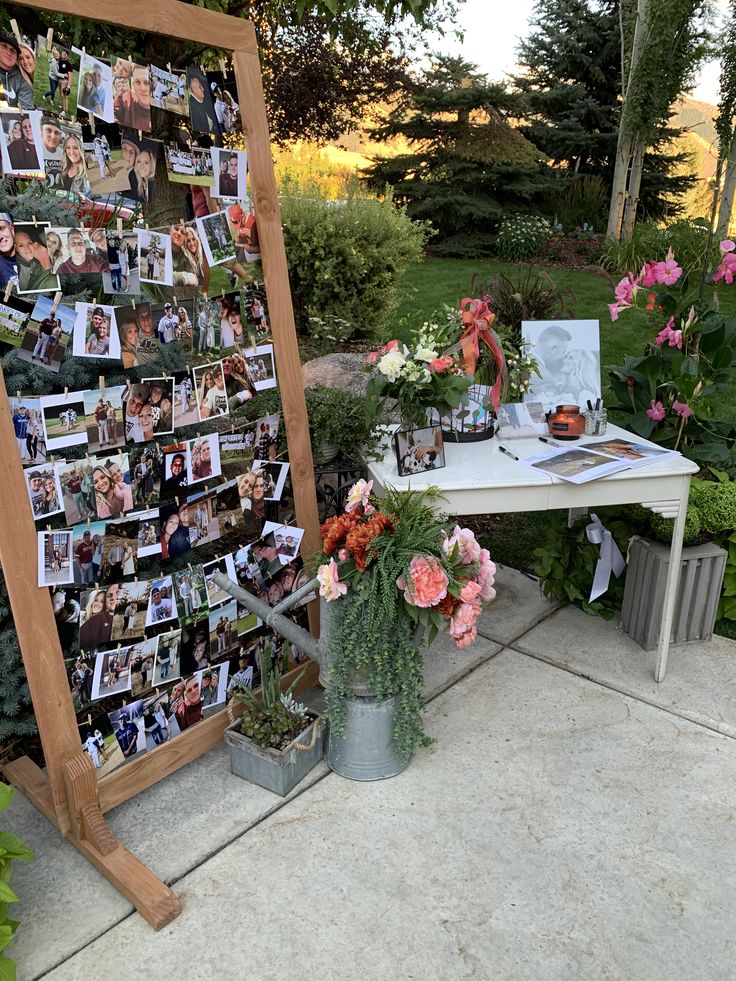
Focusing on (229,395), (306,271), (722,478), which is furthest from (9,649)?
(306,271)

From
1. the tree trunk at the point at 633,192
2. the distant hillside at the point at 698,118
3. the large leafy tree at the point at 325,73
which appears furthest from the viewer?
the distant hillside at the point at 698,118

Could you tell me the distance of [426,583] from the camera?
2062mm

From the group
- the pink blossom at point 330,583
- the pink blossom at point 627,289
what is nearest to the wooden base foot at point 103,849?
the pink blossom at point 330,583

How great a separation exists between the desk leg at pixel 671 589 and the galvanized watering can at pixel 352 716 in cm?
109

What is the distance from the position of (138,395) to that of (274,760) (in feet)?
3.78

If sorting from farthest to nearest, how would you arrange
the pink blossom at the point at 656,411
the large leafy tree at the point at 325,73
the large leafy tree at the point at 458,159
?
the large leafy tree at the point at 458,159 < the large leafy tree at the point at 325,73 < the pink blossom at the point at 656,411

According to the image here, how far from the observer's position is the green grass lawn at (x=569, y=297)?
6980 mm

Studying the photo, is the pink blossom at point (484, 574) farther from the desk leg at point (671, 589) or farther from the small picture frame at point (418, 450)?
the desk leg at point (671, 589)

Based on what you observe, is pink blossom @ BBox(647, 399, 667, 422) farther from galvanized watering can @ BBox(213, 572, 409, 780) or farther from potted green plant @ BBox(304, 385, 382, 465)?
galvanized watering can @ BBox(213, 572, 409, 780)

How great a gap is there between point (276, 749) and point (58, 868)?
66 centimetres

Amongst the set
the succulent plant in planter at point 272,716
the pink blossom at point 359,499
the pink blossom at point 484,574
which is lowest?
the succulent plant in planter at point 272,716

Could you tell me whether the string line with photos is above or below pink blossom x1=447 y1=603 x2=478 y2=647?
above

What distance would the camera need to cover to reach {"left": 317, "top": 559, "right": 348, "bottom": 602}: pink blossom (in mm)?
2129

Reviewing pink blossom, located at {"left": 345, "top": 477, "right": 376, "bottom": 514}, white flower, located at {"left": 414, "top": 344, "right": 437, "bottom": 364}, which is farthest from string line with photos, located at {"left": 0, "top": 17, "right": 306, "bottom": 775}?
white flower, located at {"left": 414, "top": 344, "right": 437, "bottom": 364}
